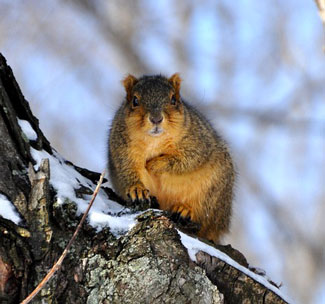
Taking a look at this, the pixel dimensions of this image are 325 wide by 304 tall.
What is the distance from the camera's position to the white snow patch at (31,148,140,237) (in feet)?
7.75

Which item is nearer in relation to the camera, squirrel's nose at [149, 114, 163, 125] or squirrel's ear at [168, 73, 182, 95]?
squirrel's nose at [149, 114, 163, 125]

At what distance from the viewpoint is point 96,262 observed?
2244 millimetres

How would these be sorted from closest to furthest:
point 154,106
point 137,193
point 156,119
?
1. point 137,193
2. point 156,119
3. point 154,106

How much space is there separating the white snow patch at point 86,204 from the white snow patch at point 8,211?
18 centimetres

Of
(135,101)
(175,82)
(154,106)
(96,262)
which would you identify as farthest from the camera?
(175,82)

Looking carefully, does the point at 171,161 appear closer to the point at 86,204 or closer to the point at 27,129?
the point at 27,129

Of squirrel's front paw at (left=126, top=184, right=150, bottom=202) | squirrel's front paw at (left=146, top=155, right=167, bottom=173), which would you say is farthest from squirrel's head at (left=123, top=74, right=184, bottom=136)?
squirrel's front paw at (left=126, top=184, right=150, bottom=202)

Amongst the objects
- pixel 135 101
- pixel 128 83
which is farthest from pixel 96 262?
pixel 128 83

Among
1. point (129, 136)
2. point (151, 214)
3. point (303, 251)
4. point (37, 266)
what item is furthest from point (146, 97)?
point (303, 251)

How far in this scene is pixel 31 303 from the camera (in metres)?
2.11

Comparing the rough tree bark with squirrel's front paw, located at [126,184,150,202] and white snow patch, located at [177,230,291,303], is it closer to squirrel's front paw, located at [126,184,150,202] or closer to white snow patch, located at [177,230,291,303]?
white snow patch, located at [177,230,291,303]

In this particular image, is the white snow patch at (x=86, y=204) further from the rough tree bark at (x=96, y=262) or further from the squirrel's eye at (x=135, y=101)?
the squirrel's eye at (x=135, y=101)

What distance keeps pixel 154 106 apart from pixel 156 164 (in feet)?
1.12

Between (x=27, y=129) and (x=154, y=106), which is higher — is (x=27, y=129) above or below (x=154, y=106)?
below
